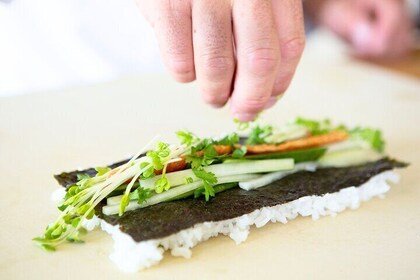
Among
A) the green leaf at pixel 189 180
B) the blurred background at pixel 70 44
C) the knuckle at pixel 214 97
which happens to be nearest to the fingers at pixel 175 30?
the knuckle at pixel 214 97

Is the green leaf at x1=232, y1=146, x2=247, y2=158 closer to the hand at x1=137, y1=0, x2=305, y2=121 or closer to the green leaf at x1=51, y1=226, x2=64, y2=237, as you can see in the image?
the hand at x1=137, y1=0, x2=305, y2=121

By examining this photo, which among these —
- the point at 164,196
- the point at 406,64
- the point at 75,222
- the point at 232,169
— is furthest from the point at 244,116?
the point at 406,64

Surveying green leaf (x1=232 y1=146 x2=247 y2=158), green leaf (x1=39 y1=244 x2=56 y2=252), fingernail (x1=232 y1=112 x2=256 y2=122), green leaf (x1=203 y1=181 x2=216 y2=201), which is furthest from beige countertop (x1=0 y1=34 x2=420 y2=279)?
fingernail (x1=232 y1=112 x2=256 y2=122)

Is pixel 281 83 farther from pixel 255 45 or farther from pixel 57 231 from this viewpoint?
pixel 57 231

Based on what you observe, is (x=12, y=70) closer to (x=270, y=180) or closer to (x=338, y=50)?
(x=270, y=180)

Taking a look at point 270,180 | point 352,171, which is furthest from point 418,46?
point 270,180

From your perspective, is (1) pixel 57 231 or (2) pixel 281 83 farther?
(2) pixel 281 83
